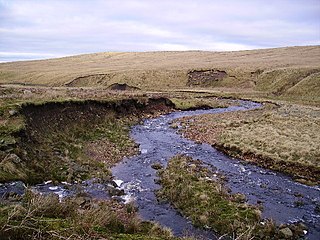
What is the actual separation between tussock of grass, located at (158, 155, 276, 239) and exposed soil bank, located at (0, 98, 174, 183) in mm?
4093

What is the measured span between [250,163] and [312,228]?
9319 mm

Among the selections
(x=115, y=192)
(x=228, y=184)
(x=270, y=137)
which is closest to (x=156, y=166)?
(x=228, y=184)

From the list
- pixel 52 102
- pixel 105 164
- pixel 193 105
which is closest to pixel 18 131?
pixel 105 164

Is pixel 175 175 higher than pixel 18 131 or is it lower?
lower

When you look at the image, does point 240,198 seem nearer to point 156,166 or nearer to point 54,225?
point 156,166

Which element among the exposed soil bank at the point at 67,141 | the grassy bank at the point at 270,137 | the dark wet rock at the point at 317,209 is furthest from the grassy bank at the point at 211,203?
the grassy bank at the point at 270,137

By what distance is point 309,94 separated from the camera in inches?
2486

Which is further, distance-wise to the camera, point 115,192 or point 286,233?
point 115,192

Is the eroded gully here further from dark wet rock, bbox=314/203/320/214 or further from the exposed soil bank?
the exposed soil bank

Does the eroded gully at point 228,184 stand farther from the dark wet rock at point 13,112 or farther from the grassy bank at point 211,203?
the dark wet rock at point 13,112

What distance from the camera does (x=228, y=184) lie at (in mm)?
Answer: 18641

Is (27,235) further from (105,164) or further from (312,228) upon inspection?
(105,164)

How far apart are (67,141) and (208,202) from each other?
12.8 m

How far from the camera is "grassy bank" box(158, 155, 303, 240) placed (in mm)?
13281
